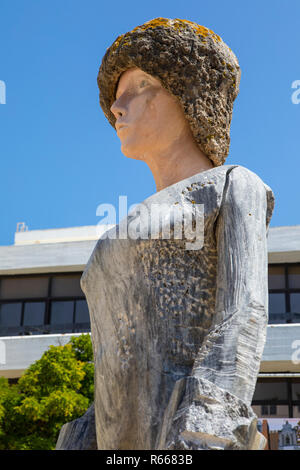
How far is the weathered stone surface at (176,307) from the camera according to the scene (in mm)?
2359

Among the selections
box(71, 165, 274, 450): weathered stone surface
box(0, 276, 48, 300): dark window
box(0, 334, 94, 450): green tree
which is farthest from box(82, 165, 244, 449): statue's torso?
box(0, 276, 48, 300): dark window

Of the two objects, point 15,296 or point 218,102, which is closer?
point 218,102

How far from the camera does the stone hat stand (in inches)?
118

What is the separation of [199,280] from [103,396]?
0.55 m

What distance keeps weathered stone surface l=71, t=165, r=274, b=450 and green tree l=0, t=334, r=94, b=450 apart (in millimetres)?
13359

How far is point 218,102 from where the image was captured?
308cm

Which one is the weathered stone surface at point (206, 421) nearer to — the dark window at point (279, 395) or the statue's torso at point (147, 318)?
the statue's torso at point (147, 318)

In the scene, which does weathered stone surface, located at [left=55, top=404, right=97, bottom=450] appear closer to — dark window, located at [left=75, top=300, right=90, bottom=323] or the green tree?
the green tree

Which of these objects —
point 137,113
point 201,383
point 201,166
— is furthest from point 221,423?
point 137,113

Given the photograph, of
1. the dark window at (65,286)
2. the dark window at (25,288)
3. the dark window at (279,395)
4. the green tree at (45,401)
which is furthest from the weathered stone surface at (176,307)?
the dark window at (25,288)

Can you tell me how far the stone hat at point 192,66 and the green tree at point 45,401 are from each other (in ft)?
43.5

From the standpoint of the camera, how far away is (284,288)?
26.5 metres
